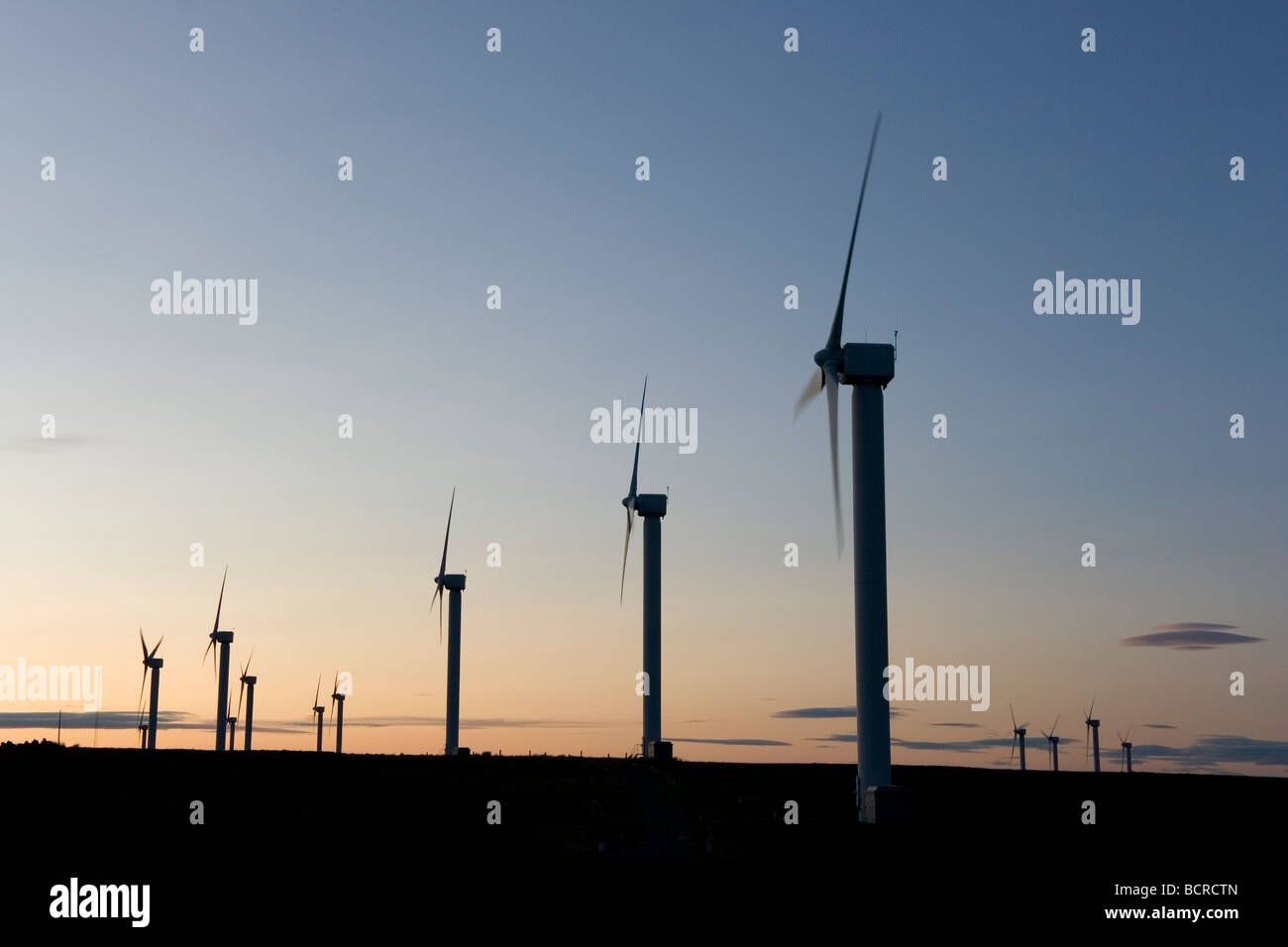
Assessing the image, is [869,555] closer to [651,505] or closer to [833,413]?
[833,413]

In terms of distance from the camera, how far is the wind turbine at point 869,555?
69.7 meters

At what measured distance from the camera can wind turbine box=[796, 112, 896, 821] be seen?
229ft

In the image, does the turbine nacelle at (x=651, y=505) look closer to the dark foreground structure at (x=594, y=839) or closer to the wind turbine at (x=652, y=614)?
the wind turbine at (x=652, y=614)

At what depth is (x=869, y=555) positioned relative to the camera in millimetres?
70062

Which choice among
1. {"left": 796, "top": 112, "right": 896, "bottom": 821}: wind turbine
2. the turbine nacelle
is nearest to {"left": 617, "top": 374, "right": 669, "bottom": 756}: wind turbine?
the turbine nacelle

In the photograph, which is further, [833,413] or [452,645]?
[452,645]

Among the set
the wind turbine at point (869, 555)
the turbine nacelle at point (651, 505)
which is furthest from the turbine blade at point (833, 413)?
the turbine nacelle at point (651, 505)

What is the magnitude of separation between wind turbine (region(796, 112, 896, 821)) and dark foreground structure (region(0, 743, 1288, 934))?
128 inches

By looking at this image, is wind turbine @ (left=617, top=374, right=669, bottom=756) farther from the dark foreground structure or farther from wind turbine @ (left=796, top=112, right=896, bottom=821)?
wind turbine @ (left=796, top=112, right=896, bottom=821)

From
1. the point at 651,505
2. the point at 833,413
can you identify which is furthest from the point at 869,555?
the point at 651,505

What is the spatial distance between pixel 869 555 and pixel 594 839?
20.5 m
